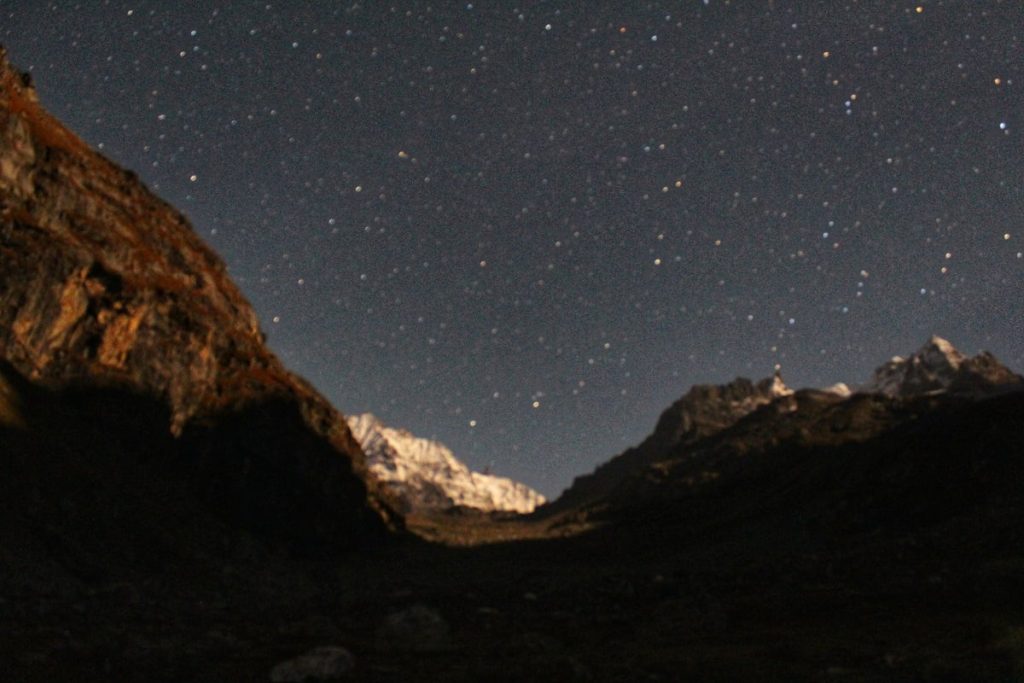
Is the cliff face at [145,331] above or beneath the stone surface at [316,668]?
above

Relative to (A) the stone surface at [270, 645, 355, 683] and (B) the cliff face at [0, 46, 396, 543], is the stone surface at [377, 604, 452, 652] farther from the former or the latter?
(B) the cliff face at [0, 46, 396, 543]

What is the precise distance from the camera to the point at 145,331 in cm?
6575

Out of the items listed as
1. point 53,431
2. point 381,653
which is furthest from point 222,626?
point 53,431

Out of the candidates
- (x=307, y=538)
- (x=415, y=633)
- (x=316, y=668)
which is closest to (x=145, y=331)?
(x=307, y=538)

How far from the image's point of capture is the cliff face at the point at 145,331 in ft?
179

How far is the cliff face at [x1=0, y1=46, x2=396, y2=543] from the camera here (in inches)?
2153

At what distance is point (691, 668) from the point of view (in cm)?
1358

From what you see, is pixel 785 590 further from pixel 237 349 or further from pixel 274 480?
pixel 237 349

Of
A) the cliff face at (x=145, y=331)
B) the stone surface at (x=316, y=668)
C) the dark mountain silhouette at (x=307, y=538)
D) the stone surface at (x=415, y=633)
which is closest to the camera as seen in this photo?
the stone surface at (x=316, y=668)

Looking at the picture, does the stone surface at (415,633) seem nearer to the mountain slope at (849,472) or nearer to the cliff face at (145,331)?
the mountain slope at (849,472)

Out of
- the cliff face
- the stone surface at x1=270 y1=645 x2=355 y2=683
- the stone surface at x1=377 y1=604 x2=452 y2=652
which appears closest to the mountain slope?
the stone surface at x1=377 y1=604 x2=452 y2=652

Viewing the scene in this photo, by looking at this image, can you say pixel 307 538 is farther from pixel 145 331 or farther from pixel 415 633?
pixel 415 633

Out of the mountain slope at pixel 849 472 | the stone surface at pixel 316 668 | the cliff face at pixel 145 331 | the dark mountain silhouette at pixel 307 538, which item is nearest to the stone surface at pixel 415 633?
the dark mountain silhouette at pixel 307 538

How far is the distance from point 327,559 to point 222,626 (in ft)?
174
